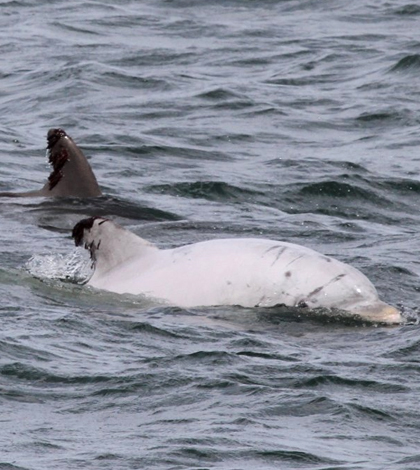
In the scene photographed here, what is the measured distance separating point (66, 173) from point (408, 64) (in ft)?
32.6

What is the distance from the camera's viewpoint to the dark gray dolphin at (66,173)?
14.9 m

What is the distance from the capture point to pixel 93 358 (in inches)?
372

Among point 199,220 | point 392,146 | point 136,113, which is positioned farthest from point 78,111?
point 199,220

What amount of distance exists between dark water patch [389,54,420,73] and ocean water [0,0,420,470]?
0.04 metres

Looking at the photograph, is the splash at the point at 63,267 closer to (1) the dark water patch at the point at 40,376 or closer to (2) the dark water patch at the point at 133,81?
(1) the dark water patch at the point at 40,376

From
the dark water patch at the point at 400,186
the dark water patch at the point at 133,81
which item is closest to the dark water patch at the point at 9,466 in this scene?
the dark water patch at the point at 400,186

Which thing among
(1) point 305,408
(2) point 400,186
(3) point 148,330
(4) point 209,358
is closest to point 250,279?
(3) point 148,330

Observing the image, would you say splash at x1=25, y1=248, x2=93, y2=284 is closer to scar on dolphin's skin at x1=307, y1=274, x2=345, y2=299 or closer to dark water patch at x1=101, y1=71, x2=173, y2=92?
scar on dolphin's skin at x1=307, y1=274, x2=345, y2=299

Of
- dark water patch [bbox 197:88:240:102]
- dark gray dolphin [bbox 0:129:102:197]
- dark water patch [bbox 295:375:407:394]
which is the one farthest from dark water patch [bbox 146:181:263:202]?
dark water patch [bbox 295:375:407:394]

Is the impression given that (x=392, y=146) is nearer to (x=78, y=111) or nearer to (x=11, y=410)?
(x=78, y=111)

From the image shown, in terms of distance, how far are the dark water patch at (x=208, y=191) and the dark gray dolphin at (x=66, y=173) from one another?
Answer: 1362 mm

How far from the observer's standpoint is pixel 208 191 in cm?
1644

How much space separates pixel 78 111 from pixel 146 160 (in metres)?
3.23

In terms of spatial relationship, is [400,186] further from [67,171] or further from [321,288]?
[321,288]
